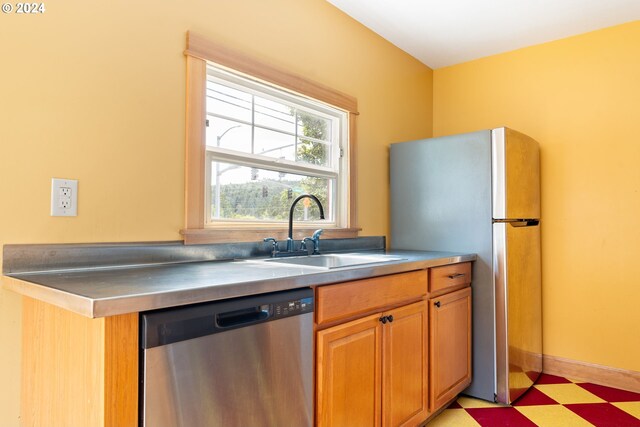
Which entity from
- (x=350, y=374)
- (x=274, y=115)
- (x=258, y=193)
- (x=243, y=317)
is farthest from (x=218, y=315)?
(x=274, y=115)

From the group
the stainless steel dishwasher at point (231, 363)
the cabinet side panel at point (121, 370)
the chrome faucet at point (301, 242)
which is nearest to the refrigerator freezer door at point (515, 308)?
the chrome faucet at point (301, 242)

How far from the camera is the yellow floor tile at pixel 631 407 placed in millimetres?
2305

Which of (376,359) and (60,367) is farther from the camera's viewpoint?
(376,359)

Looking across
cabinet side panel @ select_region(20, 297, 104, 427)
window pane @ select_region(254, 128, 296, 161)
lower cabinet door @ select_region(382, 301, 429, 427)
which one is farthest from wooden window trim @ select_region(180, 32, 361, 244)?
lower cabinet door @ select_region(382, 301, 429, 427)

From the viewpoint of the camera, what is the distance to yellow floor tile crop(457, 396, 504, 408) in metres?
2.38

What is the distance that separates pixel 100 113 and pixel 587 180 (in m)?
2.98

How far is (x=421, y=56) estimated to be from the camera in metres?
3.32

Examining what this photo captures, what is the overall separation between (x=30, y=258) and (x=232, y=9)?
138cm

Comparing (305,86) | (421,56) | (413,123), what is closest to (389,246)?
(413,123)

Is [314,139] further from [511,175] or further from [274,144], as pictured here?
[511,175]

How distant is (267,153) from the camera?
2197 millimetres

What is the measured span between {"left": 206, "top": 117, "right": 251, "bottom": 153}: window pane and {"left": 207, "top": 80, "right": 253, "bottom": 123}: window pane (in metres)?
0.04

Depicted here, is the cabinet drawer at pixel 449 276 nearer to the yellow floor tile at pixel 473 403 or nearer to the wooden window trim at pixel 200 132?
the yellow floor tile at pixel 473 403

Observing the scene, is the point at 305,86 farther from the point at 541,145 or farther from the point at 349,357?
the point at 541,145
